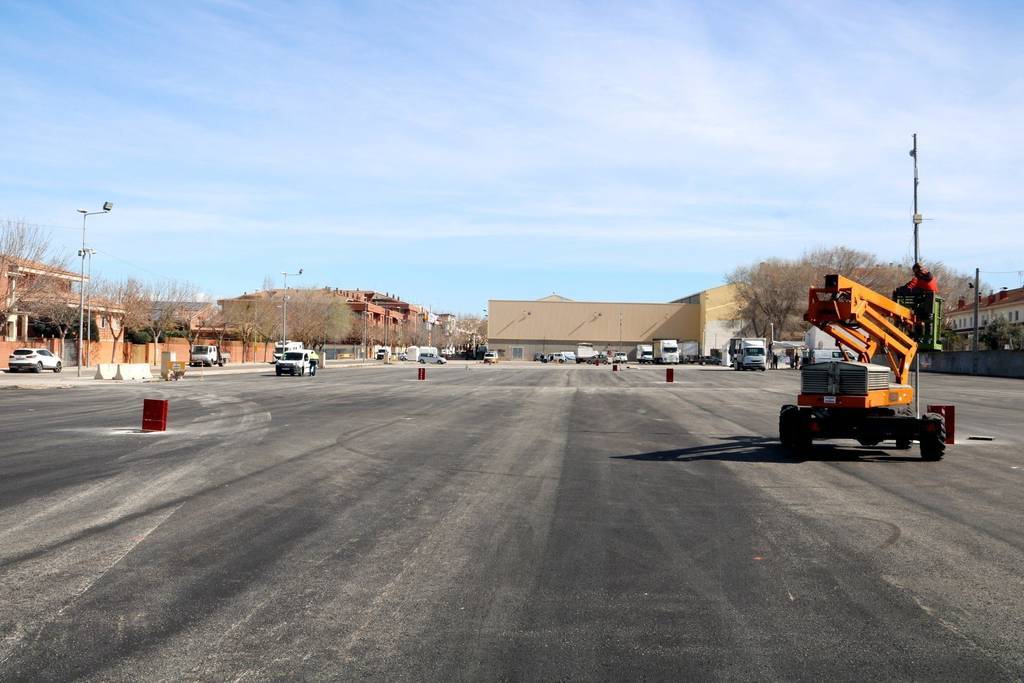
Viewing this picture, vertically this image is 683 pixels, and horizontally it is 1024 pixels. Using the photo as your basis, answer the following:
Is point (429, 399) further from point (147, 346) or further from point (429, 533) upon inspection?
point (147, 346)

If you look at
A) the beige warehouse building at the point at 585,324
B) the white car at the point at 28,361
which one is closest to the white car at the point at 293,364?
the white car at the point at 28,361

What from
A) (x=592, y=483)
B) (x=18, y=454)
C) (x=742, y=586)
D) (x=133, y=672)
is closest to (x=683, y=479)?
(x=592, y=483)

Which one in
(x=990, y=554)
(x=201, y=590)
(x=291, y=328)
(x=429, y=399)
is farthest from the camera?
(x=291, y=328)

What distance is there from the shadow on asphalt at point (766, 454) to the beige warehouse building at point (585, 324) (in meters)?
121

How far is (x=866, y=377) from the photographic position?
15391 millimetres

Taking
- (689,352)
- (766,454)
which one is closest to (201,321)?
(689,352)

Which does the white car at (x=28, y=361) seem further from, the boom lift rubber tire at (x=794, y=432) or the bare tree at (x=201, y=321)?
the boom lift rubber tire at (x=794, y=432)

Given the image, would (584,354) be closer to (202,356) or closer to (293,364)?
(202,356)

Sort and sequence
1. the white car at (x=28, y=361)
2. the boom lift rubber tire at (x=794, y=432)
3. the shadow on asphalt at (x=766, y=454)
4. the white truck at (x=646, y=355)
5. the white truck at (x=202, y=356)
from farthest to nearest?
the white truck at (x=646, y=355) → the white truck at (x=202, y=356) → the white car at (x=28, y=361) → the boom lift rubber tire at (x=794, y=432) → the shadow on asphalt at (x=766, y=454)

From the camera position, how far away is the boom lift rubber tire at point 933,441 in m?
15.2

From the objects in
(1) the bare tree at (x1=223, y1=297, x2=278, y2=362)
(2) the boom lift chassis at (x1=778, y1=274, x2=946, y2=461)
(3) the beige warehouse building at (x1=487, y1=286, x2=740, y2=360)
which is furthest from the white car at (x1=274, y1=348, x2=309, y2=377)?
(3) the beige warehouse building at (x1=487, y1=286, x2=740, y2=360)

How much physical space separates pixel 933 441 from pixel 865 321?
261 cm

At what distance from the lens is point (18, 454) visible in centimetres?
1466

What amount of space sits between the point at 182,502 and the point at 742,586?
21.2 feet
